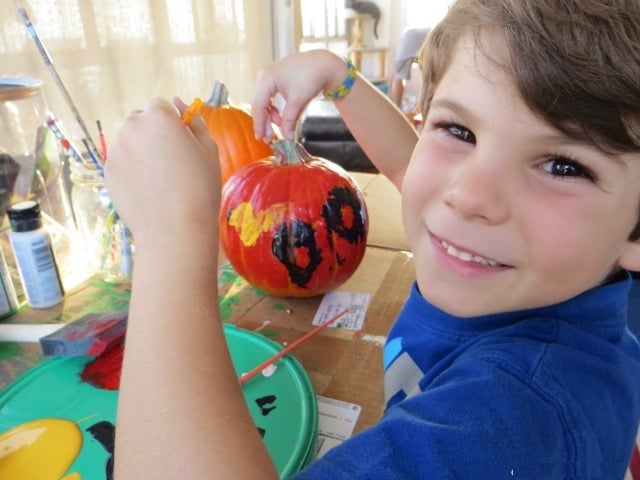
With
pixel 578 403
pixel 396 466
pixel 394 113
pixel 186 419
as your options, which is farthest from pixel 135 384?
pixel 394 113

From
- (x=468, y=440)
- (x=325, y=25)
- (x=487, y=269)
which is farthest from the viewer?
(x=325, y=25)

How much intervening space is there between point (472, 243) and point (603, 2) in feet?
0.64

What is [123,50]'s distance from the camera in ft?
4.51

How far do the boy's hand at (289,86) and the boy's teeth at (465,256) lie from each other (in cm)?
35

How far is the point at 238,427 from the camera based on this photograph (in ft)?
1.15

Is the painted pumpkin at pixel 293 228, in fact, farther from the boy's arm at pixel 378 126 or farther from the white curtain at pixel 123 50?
the white curtain at pixel 123 50

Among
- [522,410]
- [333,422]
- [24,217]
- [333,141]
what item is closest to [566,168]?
[522,410]

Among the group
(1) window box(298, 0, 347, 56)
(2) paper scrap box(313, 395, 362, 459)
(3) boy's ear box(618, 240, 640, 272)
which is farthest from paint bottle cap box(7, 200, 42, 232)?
(1) window box(298, 0, 347, 56)

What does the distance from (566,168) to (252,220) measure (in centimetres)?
42

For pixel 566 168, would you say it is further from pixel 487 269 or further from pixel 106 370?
pixel 106 370

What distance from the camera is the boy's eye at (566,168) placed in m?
0.38

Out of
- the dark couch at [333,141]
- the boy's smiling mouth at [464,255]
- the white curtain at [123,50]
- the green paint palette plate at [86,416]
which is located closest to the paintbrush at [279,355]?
the green paint palette plate at [86,416]

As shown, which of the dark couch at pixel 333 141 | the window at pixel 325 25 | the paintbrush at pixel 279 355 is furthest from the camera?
the window at pixel 325 25

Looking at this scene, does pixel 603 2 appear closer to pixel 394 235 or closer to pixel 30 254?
pixel 394 235
